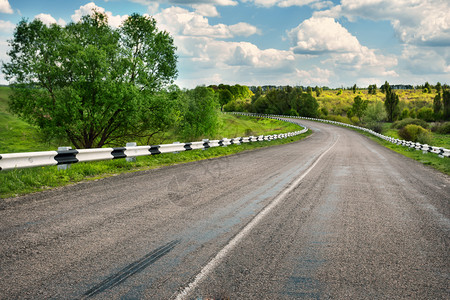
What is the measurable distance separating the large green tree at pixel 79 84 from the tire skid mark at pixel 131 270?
45.3ft

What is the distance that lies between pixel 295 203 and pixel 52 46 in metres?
18.1

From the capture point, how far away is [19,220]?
4602 millimetres

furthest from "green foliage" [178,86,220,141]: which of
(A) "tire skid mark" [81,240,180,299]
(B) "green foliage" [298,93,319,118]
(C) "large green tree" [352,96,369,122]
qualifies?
(C) "large green tree" [352,96,369,122]

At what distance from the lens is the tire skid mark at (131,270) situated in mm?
2792

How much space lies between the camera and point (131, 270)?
315 centimetres

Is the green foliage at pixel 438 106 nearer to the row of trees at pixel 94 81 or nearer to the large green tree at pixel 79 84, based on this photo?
the row of trees at pixel 94 81

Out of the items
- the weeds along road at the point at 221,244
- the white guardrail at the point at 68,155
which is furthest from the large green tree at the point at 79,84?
the weeds along road at the point at 221,244

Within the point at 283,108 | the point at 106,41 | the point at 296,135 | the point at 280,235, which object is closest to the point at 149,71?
the point at 106,41

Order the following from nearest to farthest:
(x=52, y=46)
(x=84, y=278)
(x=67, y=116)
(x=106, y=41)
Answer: (x=84, y=278), (x=67, y=116), (x=52, y=46), (x=106, y=41)

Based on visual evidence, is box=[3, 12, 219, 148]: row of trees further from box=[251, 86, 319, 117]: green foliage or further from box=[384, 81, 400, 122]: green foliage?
box=[251, 86, 319, 117]: green foliage

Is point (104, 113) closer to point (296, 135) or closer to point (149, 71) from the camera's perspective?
point (149, 71)

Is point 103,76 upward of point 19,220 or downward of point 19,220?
upward

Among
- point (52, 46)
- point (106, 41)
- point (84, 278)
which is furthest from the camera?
point (106, 41)

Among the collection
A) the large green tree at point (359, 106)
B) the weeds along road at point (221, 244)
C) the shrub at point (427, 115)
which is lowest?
the weeds along road at point (221, 244)
